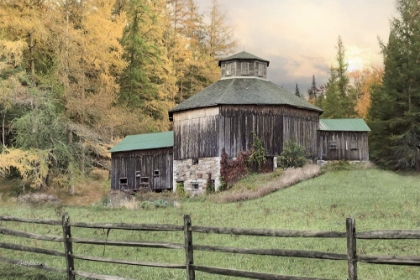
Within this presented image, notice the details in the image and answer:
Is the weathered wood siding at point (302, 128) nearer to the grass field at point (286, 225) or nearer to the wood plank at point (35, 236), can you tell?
the grass field at point (286, 225)

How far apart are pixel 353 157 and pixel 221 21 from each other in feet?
85.9

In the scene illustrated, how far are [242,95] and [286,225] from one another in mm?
19185

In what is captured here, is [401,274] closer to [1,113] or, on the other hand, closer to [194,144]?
[194,144]

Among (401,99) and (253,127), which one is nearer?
(253,127)

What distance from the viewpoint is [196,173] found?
32.6m

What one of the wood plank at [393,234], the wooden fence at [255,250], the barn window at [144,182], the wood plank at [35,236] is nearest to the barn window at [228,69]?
the barn window at [144,182]

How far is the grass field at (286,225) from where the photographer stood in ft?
33.2

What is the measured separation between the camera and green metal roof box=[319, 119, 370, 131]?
1428 inches

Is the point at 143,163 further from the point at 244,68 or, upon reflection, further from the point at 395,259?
the point at 395,259

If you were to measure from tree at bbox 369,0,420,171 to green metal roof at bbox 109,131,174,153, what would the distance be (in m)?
17.5

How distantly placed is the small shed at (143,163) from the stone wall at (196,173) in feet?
4.15

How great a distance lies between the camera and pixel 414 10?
38344mm

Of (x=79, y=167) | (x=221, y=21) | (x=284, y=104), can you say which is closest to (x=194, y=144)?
(x=284, y=104)

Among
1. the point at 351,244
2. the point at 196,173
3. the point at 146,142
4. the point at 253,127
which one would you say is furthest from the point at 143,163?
the point at 351,244
